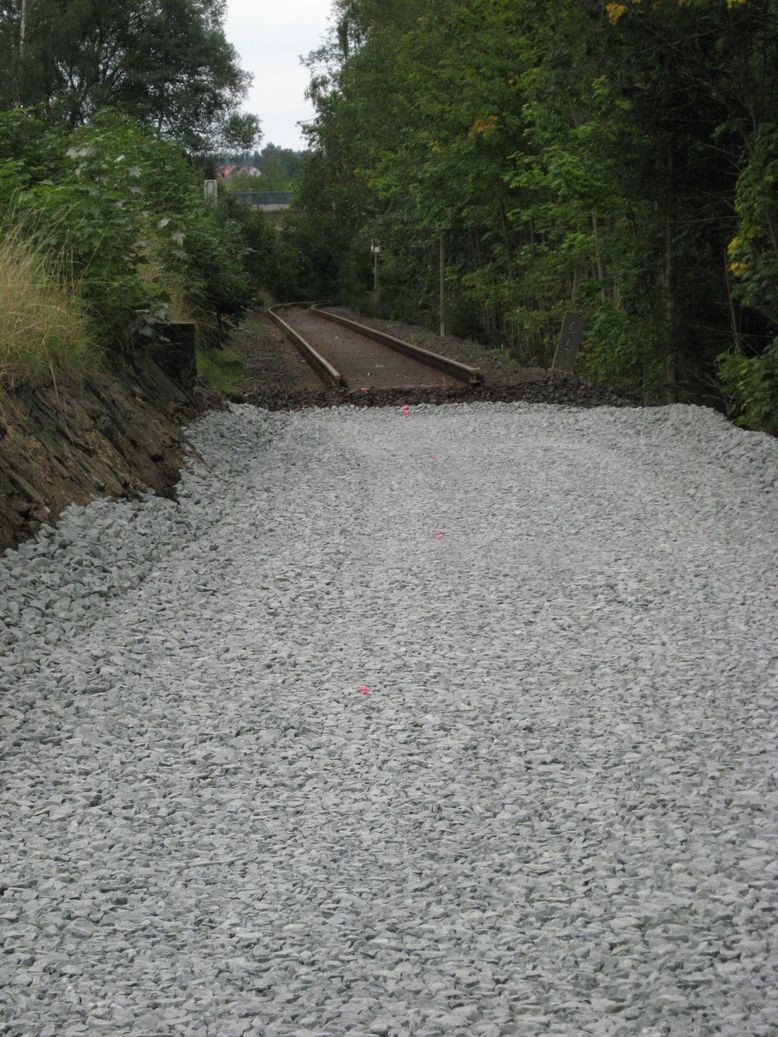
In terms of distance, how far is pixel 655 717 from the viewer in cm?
481

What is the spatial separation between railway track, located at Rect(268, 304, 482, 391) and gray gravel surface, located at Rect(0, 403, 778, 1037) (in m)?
9.25

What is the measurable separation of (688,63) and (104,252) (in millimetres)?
6900

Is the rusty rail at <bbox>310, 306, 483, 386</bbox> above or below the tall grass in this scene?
below

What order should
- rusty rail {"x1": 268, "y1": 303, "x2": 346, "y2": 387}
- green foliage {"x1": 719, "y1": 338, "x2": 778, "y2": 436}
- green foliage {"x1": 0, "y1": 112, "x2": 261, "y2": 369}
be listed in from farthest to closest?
1. rusty rail {"x1": 268, "y1": 303, "x2": 346, "y2": 387}
2. green foliage {"x1": 719, "y1": 338, "x2": 778, "y2": 436}
3. green foliage {"x1": 0, "y1": 112, "x2": 261, "y2": 369}

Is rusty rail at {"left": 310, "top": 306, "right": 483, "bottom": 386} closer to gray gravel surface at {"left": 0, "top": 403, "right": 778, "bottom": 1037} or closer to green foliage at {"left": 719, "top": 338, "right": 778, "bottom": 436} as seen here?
green foliage at {"left": 719, "top": 338, "right": 778, "bottom": 436}

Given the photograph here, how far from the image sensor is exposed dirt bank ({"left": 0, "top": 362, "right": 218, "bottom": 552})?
7.08 m

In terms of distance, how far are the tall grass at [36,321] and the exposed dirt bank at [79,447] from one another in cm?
17

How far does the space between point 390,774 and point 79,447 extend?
4771mm

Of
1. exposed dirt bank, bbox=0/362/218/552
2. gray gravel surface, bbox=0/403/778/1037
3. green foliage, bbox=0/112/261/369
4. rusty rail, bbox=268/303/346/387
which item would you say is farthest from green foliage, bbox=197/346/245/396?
gray gravel surface, bbox=0/403/778/1037

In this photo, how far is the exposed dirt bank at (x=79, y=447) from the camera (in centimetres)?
708

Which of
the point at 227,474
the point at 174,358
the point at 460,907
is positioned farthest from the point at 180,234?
the point at 460,907

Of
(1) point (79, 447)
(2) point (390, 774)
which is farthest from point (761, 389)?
(2) point (390, 774)

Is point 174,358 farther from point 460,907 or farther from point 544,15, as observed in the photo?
point 460,907

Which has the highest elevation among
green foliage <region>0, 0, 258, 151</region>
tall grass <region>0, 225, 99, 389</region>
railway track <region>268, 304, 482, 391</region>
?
green foliage <region>0, 0, 258, 151</region>
